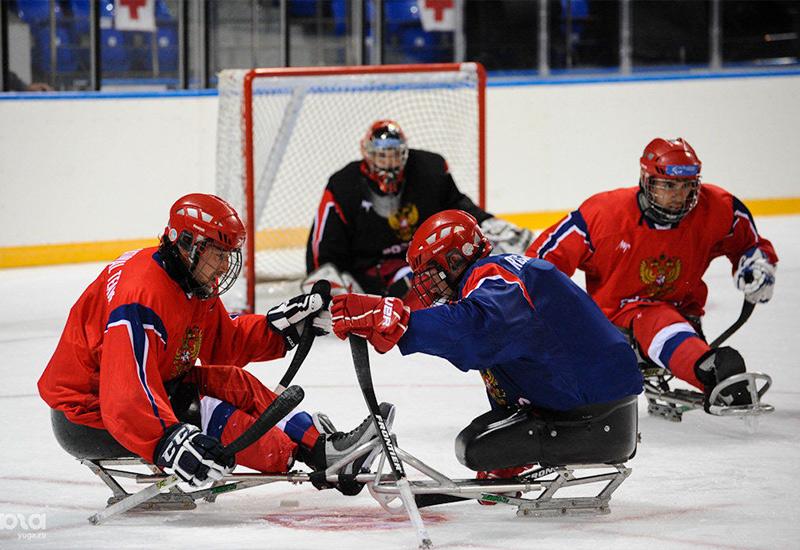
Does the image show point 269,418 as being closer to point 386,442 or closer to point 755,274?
point 386,442

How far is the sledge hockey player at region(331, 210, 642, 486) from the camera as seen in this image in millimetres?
3250

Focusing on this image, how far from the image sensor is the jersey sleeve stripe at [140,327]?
10.8 ft

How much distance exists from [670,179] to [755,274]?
1.65 ft

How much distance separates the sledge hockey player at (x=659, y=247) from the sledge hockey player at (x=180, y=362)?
141cm

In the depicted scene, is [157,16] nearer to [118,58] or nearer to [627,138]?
[118,58]

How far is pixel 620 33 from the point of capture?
36.5 ft

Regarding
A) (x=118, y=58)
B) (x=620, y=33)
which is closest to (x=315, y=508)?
(x=118, y=58)

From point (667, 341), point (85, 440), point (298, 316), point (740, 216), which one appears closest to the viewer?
point (85, 440)

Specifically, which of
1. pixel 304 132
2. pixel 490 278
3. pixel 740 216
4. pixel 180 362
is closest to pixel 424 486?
pixel 490 278

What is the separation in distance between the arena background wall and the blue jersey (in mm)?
5326

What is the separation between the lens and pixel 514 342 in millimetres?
3342

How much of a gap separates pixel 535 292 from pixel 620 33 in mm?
8124

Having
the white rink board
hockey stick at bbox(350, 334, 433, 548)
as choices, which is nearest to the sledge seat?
hockey stick at bbox(350, 334, 433, 548)

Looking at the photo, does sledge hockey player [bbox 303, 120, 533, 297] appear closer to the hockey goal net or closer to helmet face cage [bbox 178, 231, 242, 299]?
the hockey goal net
